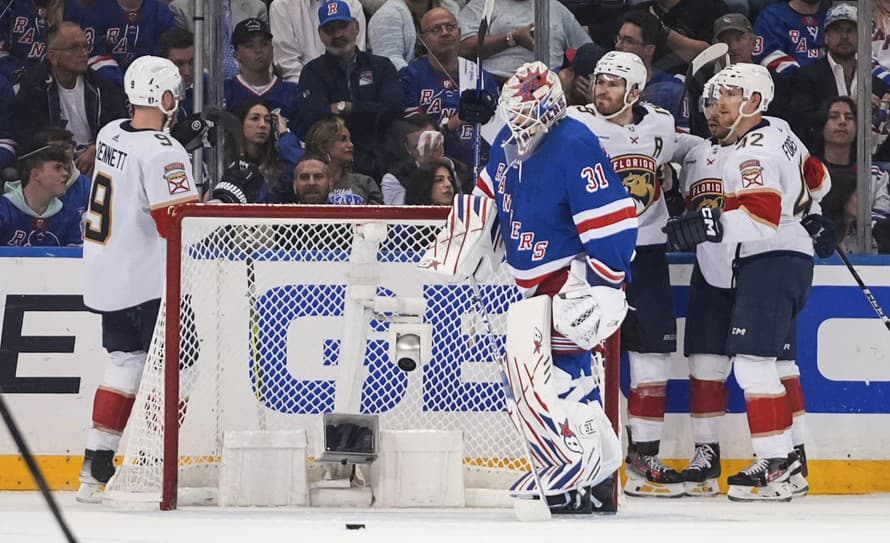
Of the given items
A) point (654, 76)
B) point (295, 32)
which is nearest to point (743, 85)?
point (654, 76)

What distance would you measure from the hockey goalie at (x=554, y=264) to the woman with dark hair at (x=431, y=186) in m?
0.96

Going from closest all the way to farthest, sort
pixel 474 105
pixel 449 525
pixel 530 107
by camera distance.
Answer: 1. pixel 449 525
2. pixel 530 107
3. pixel 474 105

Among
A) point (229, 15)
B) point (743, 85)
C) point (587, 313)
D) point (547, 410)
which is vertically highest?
point (229, 15)

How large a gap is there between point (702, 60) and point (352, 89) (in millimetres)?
1332

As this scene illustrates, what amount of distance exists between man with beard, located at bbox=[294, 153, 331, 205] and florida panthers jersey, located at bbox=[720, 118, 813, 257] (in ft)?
4.76

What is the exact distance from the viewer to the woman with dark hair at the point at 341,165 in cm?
591

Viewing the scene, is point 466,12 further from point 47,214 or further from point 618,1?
point 47,214

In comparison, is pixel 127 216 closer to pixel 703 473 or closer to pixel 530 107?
pixel 530 107

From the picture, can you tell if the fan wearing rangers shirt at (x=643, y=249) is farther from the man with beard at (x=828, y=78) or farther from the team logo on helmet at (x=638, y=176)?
the man with beard at (x=828, y=78)

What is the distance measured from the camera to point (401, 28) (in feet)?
20.4

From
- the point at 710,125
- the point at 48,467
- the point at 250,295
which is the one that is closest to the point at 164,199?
A: the point at 250,295

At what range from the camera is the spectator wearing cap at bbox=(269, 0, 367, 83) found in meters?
6.21

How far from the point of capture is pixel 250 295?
17.8ft

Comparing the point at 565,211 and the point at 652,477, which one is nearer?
the point at 565,211
